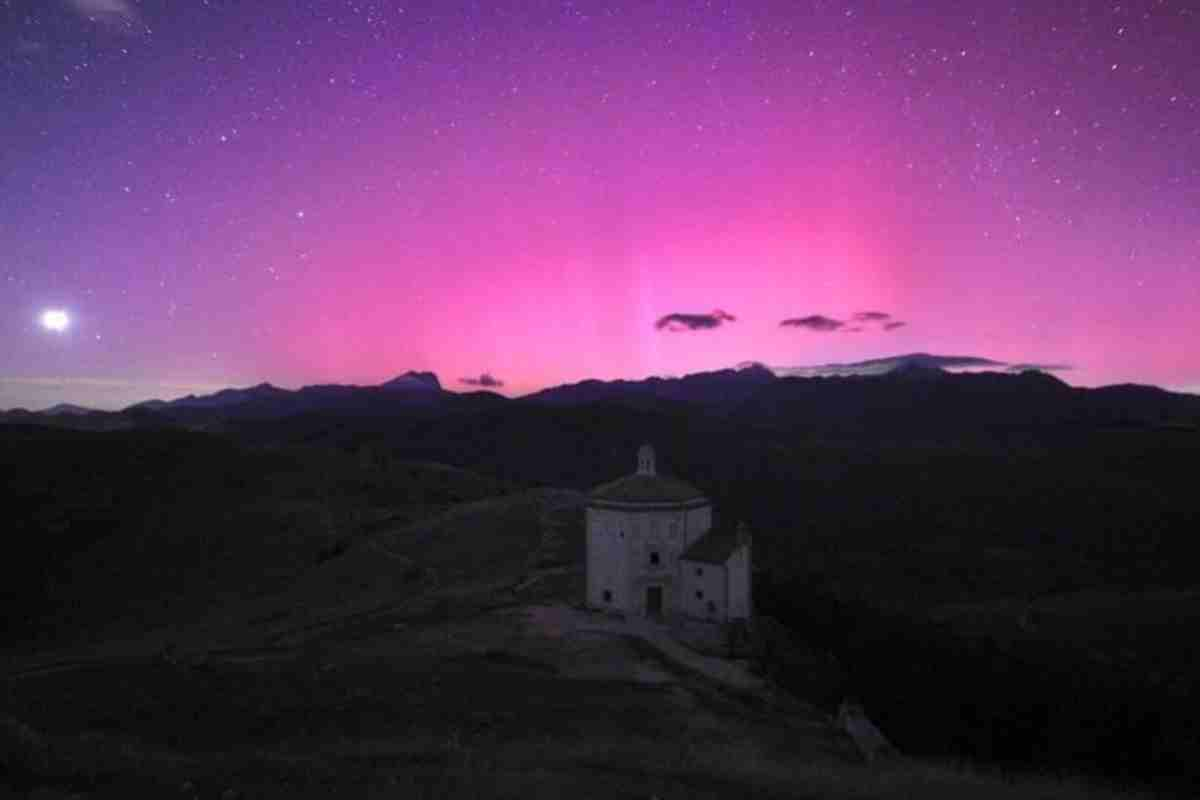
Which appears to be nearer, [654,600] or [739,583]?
[739,583]

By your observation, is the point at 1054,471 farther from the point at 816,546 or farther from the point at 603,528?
the point at 603,528

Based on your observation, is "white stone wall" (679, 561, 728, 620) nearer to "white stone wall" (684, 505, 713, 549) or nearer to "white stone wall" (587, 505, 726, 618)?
"white stone wall" (587, 505, 726, 618)

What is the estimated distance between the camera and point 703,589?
135 feet

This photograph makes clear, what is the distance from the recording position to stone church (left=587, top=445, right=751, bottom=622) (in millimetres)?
41094

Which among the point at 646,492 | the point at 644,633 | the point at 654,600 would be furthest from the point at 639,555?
the point at 644,633

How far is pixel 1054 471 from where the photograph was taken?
6752 inches

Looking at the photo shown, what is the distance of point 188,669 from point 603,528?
64.0 feet

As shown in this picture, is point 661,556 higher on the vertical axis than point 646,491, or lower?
lower

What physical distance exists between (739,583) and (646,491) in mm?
5981

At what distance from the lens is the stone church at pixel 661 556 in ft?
135

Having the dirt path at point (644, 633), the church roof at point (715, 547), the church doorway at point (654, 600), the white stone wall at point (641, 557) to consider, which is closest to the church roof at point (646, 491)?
the white stone wall at point (641, 557)

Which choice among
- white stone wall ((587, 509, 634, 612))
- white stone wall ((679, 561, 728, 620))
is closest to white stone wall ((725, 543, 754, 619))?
white stone wall ((679, 561, 728, 620))

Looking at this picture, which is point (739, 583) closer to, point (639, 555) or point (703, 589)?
point (703, 589)

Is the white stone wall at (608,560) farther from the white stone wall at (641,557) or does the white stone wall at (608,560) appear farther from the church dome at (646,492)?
the church dome at (646,492)
